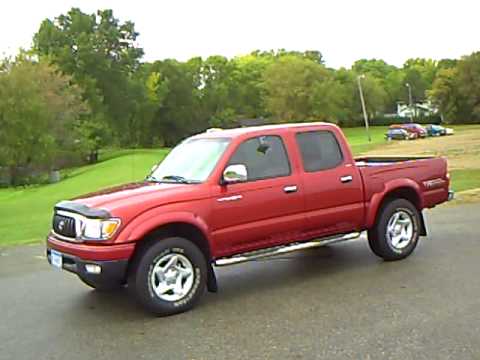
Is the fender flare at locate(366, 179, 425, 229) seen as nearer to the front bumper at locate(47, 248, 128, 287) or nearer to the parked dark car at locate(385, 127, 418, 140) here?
the front bumper at locate(47, 248, 128, 287)

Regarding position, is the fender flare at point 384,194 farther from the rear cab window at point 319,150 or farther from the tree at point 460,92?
the tree at point 460,92

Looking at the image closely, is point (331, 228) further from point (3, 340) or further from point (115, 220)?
point (3, 340)

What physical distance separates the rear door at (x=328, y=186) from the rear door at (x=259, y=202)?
7.2 inches

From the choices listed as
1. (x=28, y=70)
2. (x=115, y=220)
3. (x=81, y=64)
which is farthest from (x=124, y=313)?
(x=81, y=64)

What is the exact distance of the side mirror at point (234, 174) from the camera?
6715 mm

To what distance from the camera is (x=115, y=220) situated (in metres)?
6.06

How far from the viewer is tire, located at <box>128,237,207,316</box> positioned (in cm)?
614

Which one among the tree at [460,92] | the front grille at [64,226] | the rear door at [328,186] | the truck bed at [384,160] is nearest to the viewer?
the front grille at [64,226]

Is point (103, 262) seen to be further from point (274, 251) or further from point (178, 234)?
point (274, 251)

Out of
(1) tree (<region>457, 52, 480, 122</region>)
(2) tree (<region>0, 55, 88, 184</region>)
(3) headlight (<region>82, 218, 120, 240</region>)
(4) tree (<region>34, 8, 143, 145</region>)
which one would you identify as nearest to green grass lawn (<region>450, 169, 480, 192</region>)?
(3) headlight (<region>82, 218, 120, 240</region>)

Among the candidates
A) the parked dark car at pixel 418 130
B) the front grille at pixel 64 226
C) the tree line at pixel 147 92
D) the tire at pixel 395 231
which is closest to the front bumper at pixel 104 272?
the front grille at pixel 64 226

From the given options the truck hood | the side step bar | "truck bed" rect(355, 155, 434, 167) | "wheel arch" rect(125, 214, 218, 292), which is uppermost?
the truck hood

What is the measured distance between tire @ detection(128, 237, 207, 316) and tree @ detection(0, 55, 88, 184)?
56149 mm

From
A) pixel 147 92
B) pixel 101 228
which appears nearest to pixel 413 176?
pixel 101 228
